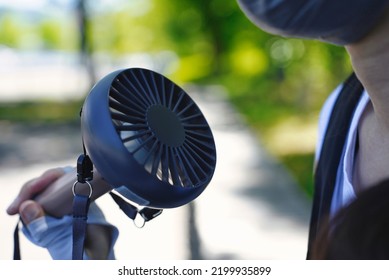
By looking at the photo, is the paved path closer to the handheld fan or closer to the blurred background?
the blurred background

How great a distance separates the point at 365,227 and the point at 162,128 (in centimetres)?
41

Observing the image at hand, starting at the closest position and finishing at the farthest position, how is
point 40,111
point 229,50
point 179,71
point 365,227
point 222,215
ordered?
point 365,227
point 222,215
point 40,111
point 229,50
point 179,71

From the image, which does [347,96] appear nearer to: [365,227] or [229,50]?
[365,227]

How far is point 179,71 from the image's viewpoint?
24969 mm

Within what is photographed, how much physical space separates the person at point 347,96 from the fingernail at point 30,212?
0.53 metres

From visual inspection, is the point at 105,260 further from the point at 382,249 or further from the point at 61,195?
the point at 382,249

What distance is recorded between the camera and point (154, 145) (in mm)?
1001

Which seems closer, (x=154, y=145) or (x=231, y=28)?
(x=154, y=145)

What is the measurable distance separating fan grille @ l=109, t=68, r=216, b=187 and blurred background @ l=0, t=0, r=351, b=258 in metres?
3.49

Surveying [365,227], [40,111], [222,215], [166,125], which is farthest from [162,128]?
[40,111]

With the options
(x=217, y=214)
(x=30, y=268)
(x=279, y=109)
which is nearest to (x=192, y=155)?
(x=30, y=268)

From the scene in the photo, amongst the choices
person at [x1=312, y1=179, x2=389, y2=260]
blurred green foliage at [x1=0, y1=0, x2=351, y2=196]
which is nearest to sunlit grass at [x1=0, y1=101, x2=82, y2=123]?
blurred green foliage at [x1=0, y1=0, x2=351, y2=196]

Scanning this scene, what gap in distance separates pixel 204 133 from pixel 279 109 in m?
11.5

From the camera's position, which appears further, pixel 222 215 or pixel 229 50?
pixel 229 50
